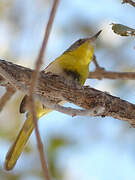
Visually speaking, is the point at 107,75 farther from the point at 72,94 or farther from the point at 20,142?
the point at 72,94

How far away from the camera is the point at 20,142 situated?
3.21 meters

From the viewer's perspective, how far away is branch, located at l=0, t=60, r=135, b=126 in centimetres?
226

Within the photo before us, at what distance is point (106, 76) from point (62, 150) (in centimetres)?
166

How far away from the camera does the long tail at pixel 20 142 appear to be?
307cm

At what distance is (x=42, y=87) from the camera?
2289 mm

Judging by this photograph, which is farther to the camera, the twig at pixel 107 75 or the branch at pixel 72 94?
the twig at pixel 107 75

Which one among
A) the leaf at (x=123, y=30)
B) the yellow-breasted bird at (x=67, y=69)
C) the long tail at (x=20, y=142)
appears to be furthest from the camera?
the long tail at (x=20, y=142)

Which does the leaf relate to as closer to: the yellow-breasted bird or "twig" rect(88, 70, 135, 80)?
the yellow-breasted bird

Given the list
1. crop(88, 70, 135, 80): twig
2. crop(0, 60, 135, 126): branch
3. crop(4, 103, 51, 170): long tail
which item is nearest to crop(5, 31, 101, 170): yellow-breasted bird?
crop(4, 103, 51, 170): long tail

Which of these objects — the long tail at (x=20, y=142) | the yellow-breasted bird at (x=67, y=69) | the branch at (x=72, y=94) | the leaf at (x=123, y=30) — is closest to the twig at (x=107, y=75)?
the yellow-breasted bird at (x=67, y=69)

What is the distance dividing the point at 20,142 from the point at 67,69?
2.58 feet

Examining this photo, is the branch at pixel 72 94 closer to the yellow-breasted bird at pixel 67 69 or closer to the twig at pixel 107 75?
the yellow-breasted bird at pixel 67 69

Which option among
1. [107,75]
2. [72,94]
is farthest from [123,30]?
[107,75]

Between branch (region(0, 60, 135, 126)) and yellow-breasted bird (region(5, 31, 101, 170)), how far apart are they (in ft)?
1.58
